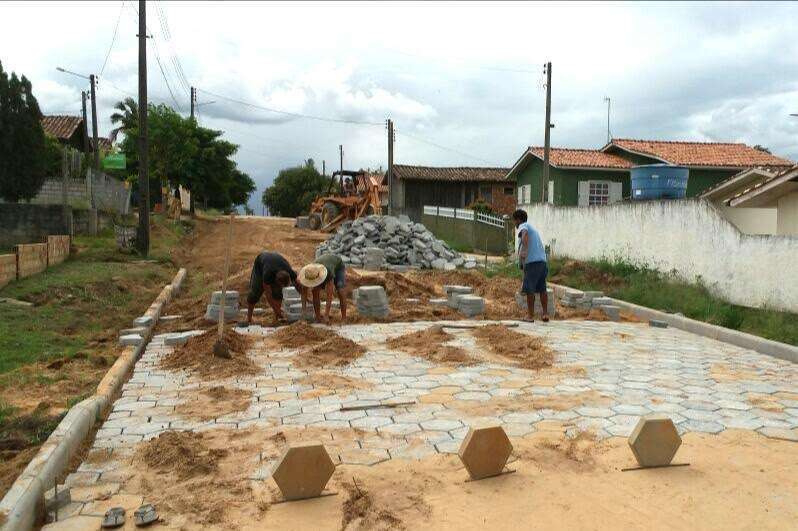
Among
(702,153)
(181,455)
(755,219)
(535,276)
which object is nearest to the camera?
(181,455)

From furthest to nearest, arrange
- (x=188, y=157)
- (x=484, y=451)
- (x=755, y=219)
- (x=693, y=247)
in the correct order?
(x=188, y=157) → (x=755, y=219) → (x=693, y=247) → (x=484, y=451)

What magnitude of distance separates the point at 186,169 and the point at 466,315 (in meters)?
24.0

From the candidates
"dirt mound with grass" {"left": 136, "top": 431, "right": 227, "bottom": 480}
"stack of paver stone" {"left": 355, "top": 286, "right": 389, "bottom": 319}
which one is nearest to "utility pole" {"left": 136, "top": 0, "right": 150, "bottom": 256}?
"stack of paver stone" {"left": 355, "top": 286, "right": 389, "bottom": 319}

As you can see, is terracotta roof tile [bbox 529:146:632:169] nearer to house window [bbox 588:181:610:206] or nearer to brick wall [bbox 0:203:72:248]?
house window [bbox 588:181:610:206]

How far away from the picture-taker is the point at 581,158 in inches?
1056

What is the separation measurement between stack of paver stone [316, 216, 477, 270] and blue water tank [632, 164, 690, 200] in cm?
608

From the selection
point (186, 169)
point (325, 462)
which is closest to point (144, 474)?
point (325, 462)

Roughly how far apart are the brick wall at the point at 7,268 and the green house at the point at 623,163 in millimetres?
19103

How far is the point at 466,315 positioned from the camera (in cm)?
1017

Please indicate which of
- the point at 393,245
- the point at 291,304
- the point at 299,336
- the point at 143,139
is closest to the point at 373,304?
the point at 291,304

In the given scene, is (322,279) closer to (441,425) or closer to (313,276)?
(313,276)

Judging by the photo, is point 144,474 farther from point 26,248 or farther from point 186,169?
point 186,169

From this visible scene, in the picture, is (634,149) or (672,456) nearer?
(672,456)

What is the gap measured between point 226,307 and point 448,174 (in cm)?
2838
